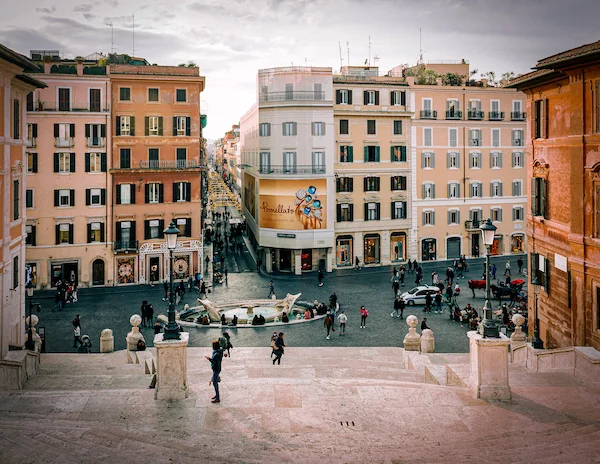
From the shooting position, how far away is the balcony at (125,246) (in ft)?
149

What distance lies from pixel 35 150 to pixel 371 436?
36.8 meters

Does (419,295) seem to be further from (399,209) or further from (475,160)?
(475,160)

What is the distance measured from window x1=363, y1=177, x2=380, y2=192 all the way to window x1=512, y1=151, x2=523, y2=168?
13.8 meters

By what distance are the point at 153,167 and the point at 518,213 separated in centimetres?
3211

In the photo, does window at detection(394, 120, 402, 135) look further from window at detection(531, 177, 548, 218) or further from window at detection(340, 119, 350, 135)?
window at detection(531, 177, 548, 218)

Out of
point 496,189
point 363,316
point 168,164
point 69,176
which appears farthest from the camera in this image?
point 496,189

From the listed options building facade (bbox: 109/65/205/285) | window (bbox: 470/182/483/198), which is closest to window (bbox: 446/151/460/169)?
window (bbox: 470/182/483/198)

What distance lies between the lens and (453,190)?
5562cm

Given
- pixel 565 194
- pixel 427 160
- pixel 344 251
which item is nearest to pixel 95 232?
pixel 344 251

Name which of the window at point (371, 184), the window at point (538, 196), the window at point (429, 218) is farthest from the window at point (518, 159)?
the window at point (538, 196)

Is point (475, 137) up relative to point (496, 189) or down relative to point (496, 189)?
up

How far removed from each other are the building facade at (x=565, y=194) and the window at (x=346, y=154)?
25.4m

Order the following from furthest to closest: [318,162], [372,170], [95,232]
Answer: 1. [372,170]
2. [318,162]
3. [95,232]

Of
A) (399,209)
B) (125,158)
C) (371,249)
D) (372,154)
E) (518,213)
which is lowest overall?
(371,249)
